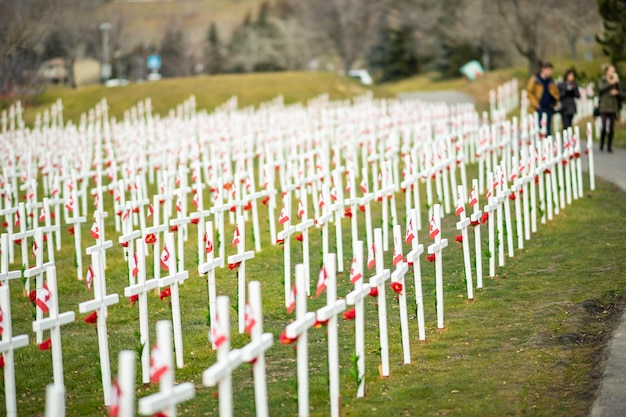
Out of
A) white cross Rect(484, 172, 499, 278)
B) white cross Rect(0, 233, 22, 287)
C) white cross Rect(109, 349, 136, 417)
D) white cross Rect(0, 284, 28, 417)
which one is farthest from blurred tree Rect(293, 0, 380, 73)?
white cross Rect(109, 349, 136, 417)

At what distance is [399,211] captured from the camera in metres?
18.2

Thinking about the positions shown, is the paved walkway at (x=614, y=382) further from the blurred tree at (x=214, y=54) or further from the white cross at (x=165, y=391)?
the blurred tree at (x=214, y=54)

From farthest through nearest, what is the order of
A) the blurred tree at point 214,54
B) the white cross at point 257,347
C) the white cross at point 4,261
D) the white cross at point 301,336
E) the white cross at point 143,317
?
the blurred tree at point 214,54 < the white cross at point 4,261 < the white cross at point 143,317 < the white cross at point 301,336 < the white cross at point 257,347

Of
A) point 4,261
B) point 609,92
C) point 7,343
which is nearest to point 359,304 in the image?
point 7,343

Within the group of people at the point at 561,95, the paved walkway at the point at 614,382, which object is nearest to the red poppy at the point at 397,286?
the paved walkway at the point at 614,382

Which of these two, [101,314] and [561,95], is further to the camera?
[561,95]

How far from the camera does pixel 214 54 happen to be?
93.9 metres

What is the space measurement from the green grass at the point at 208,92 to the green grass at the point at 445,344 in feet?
112

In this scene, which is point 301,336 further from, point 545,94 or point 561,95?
point 561,95

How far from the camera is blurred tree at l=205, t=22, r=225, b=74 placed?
9340cm

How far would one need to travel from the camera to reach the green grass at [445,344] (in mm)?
8109

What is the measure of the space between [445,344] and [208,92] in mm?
41024

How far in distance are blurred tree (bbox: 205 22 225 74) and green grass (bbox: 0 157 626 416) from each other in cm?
8001

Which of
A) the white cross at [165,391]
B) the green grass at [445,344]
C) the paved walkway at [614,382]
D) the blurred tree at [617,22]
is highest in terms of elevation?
the blurred tree at [617,22]
